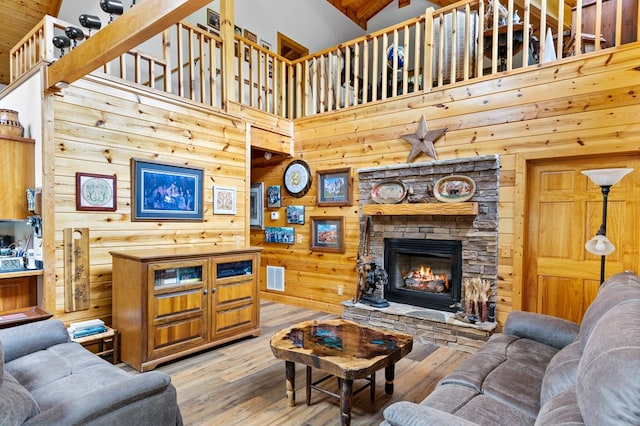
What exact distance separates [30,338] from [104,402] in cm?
122

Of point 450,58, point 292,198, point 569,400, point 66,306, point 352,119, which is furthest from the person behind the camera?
point 292,198

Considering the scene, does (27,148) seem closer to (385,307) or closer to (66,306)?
(66,306)

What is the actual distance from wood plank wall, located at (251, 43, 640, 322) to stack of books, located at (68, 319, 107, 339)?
9.11ft

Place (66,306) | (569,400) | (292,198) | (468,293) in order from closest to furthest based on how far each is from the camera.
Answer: (569,400) → (66,306) → (468,293) → (292,198)

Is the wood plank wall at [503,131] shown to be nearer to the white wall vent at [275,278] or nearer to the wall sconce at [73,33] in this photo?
the white wall vent at [275,278]

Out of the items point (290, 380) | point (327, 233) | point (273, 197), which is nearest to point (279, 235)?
point (273, 197)

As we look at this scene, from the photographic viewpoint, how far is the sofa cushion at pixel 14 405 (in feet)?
4.03

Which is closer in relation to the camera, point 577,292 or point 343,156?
point 577,292

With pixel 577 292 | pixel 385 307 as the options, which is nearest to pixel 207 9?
pixel 385 307

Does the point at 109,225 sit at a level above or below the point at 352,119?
below

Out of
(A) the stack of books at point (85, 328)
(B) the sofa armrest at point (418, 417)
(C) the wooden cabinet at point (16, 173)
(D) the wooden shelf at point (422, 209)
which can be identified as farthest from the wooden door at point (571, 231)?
(C) the wooden cabinet at point (16, 173)

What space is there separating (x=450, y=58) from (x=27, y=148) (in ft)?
14.6

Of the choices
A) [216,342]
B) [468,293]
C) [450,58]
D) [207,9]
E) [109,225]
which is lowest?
[216,342]

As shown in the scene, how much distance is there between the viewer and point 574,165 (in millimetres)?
3395
